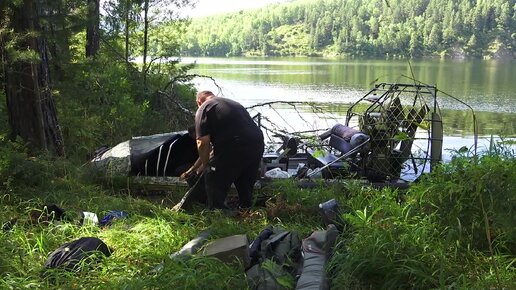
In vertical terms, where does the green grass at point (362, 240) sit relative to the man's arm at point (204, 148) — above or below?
below

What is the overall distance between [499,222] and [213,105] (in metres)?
2.77

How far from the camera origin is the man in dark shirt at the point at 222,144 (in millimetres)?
4875

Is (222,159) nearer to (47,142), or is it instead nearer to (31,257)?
(31,257)

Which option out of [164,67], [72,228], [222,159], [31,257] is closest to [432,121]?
[222,159]

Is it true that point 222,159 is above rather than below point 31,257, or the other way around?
above

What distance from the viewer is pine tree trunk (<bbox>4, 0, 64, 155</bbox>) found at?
19.8 ft

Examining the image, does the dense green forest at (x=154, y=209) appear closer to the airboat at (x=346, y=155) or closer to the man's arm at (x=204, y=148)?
the airboat at (x=346, y=155)

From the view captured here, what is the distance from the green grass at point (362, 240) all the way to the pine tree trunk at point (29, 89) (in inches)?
64.5

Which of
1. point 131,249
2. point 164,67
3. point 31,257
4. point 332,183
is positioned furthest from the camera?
point 164,67

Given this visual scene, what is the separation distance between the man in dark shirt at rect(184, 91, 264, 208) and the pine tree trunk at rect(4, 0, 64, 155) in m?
2.47

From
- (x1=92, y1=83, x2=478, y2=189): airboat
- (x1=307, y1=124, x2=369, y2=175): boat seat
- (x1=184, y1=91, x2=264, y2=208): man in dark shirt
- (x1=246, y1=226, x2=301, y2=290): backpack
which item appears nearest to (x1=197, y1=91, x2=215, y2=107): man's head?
(x1=184, y1=91, x2=264, y2=208): man in dark shirt

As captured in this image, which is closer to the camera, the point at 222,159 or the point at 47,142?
the point at 222,159

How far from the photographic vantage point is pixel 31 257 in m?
3.64

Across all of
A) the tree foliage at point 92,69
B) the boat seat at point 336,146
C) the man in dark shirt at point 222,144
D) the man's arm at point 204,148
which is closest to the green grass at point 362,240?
the man in dark shirt at point 222,144
